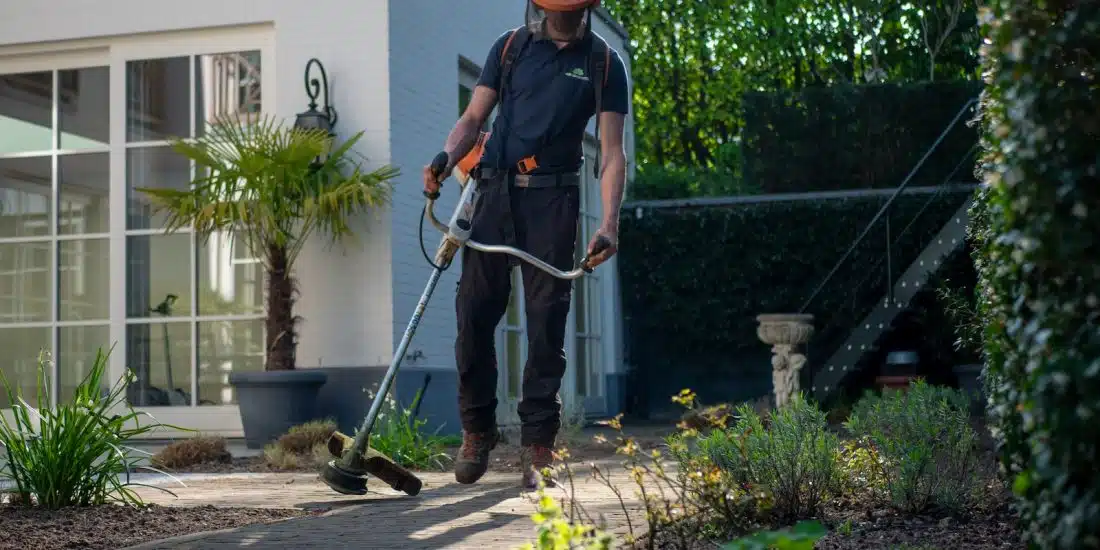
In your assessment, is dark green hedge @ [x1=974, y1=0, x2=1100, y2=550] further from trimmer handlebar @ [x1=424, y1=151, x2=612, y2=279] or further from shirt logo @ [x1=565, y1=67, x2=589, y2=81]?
shirt logo @ [x1=565, y1=67, x2=589, y2=81]

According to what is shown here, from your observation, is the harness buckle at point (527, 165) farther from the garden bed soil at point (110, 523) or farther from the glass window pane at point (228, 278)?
the glass window pane at point (228, 278)

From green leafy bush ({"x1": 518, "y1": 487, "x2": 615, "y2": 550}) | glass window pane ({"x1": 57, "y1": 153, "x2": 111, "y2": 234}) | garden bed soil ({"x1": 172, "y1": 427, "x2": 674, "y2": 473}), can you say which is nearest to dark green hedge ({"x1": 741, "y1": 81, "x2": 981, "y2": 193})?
garden bed soil ({"x1": 172, "y1": 427, "x2": 674, "y2": 473})

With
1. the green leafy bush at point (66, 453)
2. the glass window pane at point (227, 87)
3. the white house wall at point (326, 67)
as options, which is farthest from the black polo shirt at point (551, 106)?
the glass window pane at point (227, 87)

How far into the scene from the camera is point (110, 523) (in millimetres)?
4020

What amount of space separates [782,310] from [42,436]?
383 inches

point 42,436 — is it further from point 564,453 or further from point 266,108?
point 266,108

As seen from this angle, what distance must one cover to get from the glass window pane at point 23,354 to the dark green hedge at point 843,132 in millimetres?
8271

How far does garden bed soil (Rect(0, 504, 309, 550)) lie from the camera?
12.1 feet

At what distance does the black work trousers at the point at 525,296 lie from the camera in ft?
16.1

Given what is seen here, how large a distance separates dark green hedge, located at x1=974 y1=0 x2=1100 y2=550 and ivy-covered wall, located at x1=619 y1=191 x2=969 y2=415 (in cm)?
1073

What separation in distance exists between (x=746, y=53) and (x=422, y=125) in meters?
13.9

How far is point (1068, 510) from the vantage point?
1.89 metres

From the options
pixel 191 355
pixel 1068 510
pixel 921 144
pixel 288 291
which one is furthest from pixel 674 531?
pixel 921 144

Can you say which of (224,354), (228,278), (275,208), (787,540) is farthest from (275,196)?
(787,540)
